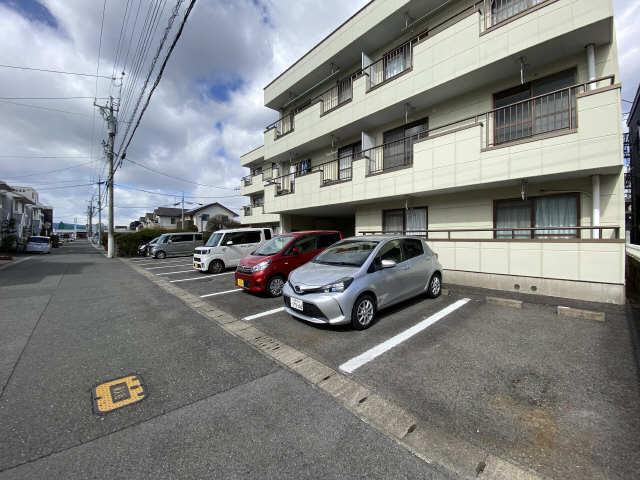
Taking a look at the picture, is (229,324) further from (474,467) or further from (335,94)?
(335,94)

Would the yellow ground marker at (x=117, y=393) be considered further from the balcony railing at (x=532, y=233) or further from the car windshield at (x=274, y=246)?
the balcony railing at (x=532, y=233)

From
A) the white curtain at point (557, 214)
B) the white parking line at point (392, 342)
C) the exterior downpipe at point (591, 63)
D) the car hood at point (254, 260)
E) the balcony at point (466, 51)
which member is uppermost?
the balcony at point (466, 51)

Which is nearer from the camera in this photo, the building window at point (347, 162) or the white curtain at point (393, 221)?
the white curtain at point (393, 221)

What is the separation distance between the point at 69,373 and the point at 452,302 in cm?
627

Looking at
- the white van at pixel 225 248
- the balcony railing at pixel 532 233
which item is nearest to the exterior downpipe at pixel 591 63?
the balcony railing at pixel 532 233

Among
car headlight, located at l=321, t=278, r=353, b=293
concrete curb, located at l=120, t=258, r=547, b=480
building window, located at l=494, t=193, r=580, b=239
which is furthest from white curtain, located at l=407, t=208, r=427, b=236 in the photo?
concrete curb, located at l=120, t=258, r=547, b=480

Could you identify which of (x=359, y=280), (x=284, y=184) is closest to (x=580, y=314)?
(x=359, y=280)

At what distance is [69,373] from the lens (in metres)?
2.92

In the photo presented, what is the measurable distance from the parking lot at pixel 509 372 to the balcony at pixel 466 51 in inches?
222

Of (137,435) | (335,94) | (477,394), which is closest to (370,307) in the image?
(477,394)

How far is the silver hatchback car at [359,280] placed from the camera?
12.8 feet

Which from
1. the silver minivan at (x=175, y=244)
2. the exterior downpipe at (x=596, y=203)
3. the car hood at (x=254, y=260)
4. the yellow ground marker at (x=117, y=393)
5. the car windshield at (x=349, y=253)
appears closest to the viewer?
the yellow ground marker at (x=117, y=393)

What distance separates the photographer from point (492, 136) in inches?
264

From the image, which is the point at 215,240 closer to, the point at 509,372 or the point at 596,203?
Answer: the point at 509,372
